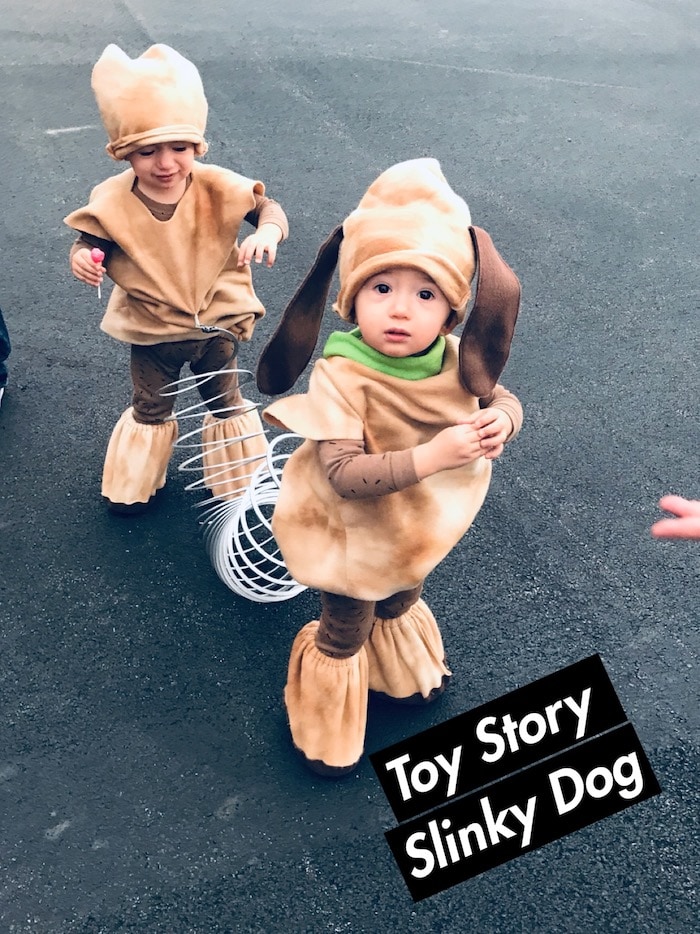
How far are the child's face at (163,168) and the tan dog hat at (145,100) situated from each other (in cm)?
4

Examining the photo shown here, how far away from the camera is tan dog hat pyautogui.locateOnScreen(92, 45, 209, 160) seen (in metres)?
2.51

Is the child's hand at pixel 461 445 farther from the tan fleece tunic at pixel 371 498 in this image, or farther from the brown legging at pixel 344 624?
the brown legging at pixel 344 624

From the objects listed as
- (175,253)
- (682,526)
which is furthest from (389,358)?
(175,253)

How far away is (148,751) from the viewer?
8.76ft

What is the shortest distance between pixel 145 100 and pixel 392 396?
1.08 metres

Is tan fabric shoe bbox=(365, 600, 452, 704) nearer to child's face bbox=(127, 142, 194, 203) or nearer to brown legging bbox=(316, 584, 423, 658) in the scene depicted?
brown legging bbox=(316, 584, 423, 658)

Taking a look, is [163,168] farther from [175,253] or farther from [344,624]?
[344,624]

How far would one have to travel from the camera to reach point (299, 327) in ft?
7.23

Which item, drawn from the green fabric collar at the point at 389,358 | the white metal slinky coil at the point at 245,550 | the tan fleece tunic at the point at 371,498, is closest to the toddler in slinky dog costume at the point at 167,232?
the white metal slinky coil at the point at 245,550

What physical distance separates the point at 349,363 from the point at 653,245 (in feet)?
11.1

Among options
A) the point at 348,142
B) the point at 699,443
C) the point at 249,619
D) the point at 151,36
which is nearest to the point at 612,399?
the point at 699,443

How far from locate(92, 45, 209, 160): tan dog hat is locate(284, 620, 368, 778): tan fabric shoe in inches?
53.8

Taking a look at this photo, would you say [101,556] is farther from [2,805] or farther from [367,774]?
[367,774]

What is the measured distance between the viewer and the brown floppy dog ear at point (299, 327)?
7.03 feet
